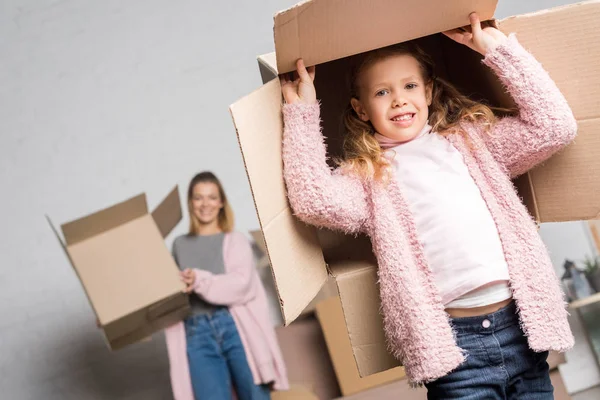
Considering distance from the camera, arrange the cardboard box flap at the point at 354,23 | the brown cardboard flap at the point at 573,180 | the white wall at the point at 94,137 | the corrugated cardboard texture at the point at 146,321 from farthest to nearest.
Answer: the white wall at the point at 94,137 → the corrugated cardboard texture at the point at 146,321 → the brown cardboard flap at the point at 573,180 → the cardboard box flap at the point at 354,23

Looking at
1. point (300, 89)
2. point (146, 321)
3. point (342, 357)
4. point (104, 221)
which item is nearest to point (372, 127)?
point (300, 89)

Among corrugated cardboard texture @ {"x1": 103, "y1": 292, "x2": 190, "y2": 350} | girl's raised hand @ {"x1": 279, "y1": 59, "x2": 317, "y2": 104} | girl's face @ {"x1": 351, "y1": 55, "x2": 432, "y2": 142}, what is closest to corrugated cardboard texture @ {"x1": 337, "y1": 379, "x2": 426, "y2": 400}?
corrugated cardboard texture @ {"x1": 103, "y1": 292, "x2": 190, "y2": 350}

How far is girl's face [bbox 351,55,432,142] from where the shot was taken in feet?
3.29

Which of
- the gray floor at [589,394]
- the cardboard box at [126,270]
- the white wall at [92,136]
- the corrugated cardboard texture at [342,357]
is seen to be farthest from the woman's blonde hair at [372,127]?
the gray floor at [589,394]

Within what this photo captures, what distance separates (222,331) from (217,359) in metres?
0.08

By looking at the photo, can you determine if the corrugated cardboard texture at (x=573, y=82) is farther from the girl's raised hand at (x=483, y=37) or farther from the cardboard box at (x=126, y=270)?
the cardboard box at (x=126, y=270)

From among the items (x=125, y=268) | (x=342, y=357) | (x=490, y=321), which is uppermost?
(x=125, y=268)

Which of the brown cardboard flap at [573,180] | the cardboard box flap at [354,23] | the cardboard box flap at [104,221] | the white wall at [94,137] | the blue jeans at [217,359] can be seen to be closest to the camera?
the cardboard box flap at [354,23]

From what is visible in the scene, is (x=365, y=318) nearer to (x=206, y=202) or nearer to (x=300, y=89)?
(x=300, y=89)

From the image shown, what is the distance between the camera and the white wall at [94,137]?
2.02 meters

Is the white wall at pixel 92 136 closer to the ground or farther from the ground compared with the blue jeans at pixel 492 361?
farther from the ground

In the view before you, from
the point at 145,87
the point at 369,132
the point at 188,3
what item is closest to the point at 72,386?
the point at 145,87

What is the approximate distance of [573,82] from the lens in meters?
0.93

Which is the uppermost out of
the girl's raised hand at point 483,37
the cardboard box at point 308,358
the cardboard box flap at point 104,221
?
the girl's raised hand at point 483,37
